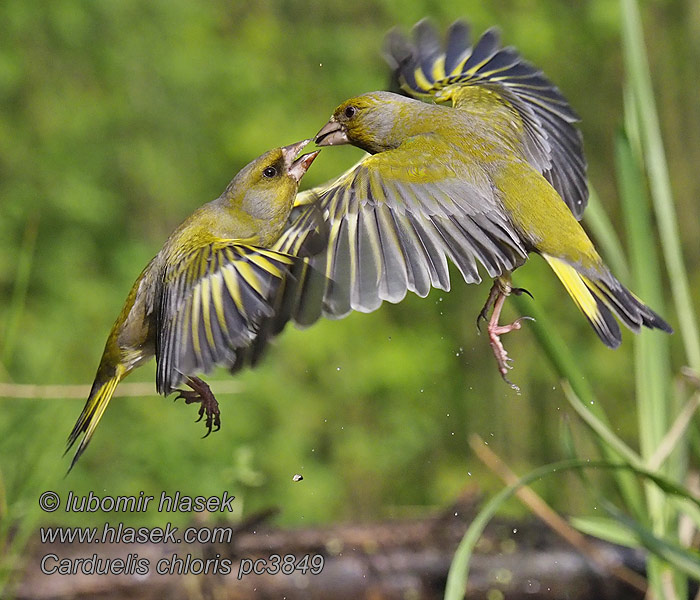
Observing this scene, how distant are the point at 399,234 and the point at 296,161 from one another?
362 millimetres

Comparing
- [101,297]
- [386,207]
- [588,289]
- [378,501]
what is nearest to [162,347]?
[386,207]

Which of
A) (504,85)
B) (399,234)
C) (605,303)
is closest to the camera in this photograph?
(399,234)

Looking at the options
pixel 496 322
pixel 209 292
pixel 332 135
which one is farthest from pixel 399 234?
pixel 332 135

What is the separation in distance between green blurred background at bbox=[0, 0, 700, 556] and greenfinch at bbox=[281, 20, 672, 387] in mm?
3940

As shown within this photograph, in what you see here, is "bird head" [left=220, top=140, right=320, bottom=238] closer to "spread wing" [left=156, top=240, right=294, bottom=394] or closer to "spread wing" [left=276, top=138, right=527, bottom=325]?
"spread wing" [left=276, top=138, right=527, bottom=325]

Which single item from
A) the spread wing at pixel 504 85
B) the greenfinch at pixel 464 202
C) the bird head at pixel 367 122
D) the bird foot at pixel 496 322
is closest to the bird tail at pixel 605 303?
the greenfinch at pixel 464 202

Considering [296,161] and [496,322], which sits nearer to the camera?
[496,322]

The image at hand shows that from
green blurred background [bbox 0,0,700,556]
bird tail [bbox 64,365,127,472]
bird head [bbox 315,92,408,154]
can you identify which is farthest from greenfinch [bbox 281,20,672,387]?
green blurred background [bbox 0,0,700,556]

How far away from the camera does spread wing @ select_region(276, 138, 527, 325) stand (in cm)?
192

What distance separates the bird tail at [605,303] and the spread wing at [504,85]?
28cm

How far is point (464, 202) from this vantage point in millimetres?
2098

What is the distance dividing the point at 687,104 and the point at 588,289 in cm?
606

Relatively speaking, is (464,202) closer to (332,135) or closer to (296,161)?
(296,161)

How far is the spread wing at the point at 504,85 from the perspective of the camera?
2545 mm
